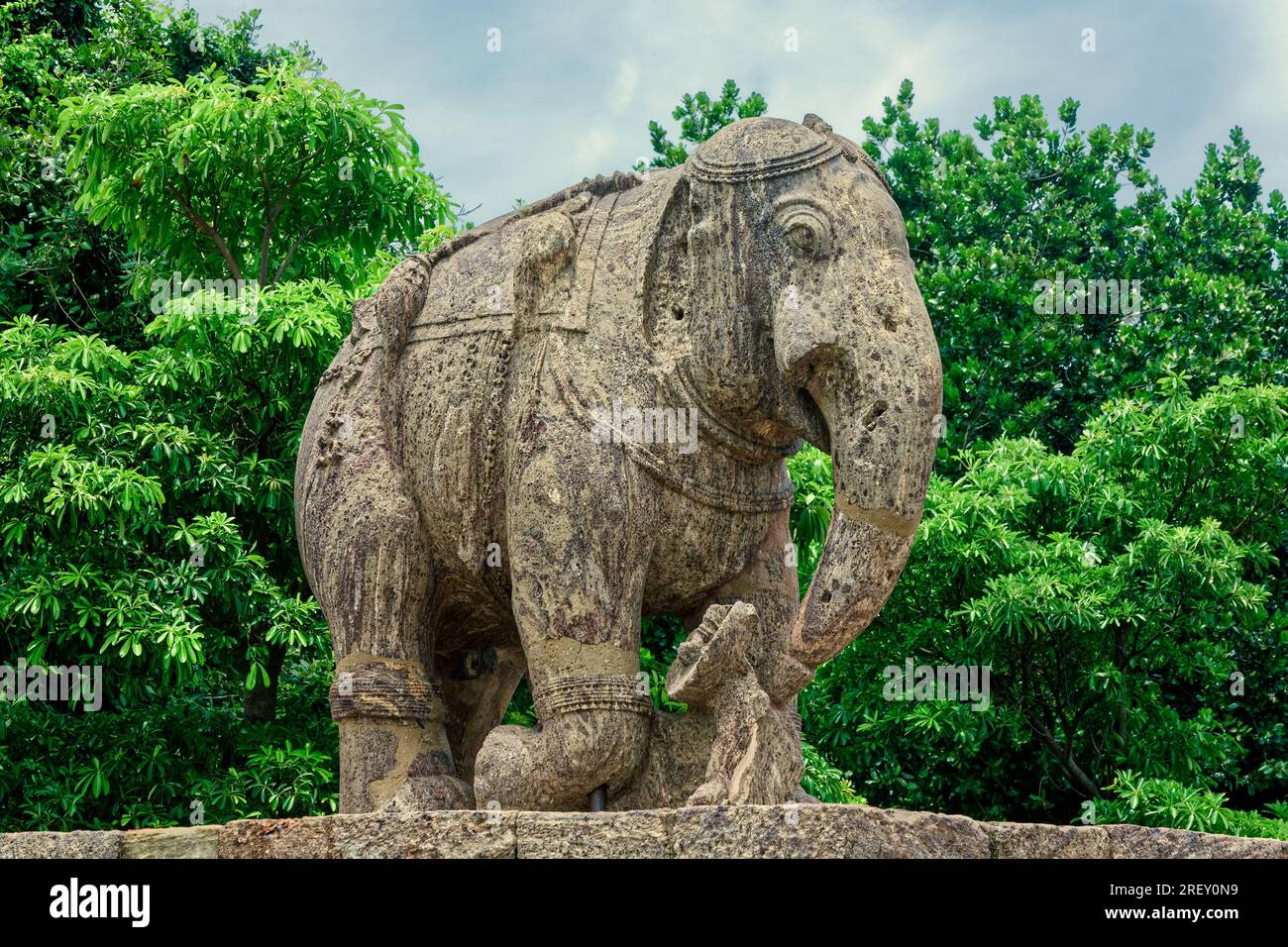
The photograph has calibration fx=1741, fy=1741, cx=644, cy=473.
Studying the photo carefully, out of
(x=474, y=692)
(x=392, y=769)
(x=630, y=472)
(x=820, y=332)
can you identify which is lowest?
(x=392, y=769)

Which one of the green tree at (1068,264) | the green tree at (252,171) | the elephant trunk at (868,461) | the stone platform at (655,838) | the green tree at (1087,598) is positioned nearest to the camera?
the stone platform at (655,838)

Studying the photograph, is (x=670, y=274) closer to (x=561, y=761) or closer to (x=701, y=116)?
(x=561, y=761)

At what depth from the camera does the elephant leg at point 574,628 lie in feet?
19.5

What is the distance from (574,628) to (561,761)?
0.45m

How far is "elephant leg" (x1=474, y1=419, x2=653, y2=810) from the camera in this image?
595 cm

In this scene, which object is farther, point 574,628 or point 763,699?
point 574,628

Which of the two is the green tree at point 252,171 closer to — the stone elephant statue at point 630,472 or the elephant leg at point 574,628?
the stone elephant statue at point 630,472

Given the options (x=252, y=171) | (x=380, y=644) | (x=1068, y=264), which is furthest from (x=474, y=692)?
(x=1068, y=264)

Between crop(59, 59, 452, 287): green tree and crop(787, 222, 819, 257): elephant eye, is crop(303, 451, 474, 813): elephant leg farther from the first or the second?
crop(59, 59, 452, 287): green tree

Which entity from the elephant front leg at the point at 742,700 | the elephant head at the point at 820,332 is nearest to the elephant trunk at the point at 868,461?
the elephant head at the point at 820,332

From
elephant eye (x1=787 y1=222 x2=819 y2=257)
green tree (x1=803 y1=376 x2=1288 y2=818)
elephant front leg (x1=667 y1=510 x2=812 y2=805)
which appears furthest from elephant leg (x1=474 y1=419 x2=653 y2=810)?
green tree (x1=803 y1=376 x2=1288 y2=818)

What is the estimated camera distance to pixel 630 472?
6070 millimetres

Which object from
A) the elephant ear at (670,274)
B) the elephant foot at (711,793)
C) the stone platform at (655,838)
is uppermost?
the elephant ear at (670,274)

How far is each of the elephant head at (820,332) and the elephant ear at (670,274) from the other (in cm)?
1
